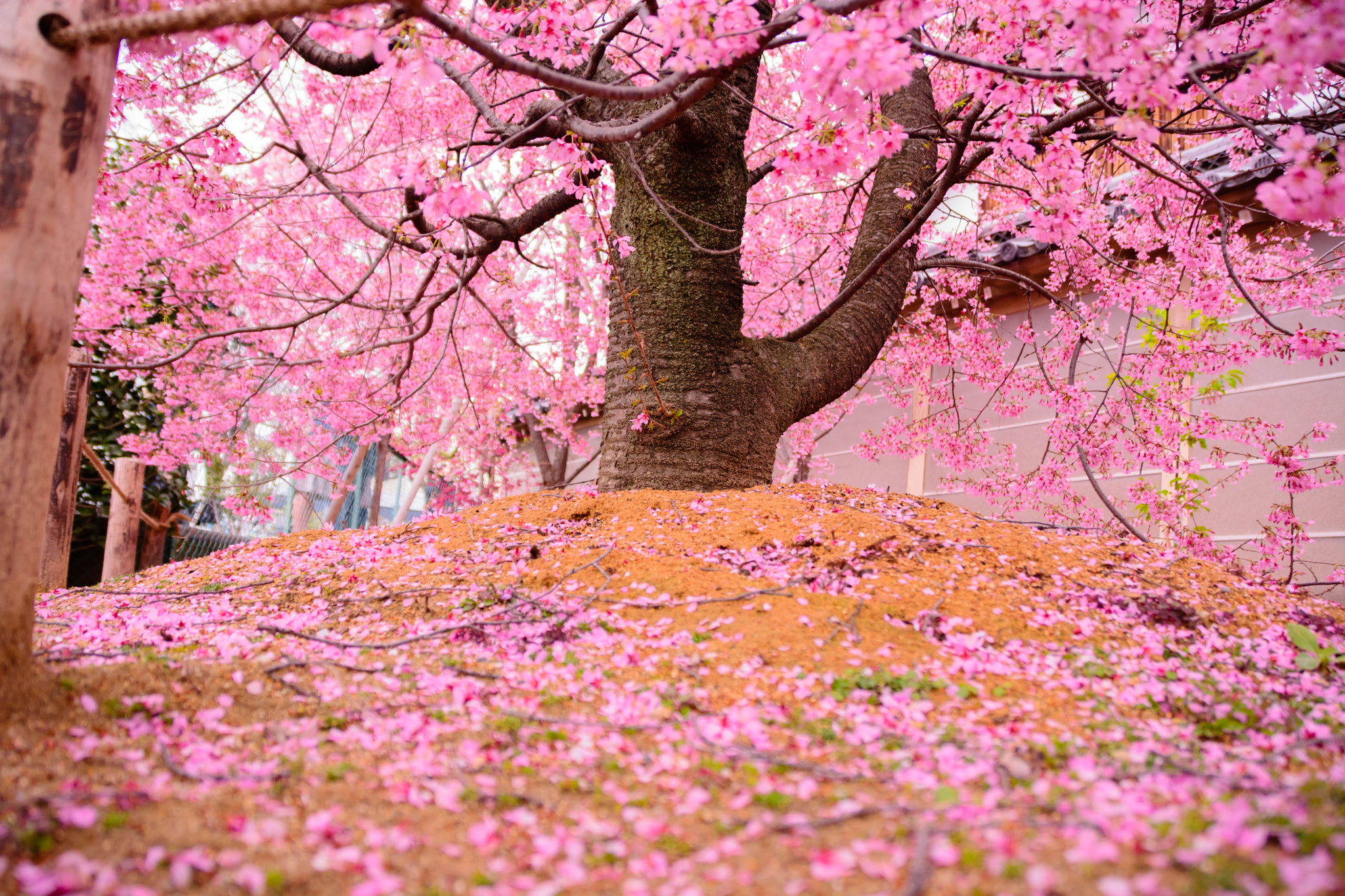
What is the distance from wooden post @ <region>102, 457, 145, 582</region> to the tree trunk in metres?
4.05

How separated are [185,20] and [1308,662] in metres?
3.79

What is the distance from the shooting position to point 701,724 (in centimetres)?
212

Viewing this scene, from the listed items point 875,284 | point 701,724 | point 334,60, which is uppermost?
point 334,60

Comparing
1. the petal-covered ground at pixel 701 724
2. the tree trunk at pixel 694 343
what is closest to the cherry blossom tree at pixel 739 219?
the tree trunk at pixel 694 343

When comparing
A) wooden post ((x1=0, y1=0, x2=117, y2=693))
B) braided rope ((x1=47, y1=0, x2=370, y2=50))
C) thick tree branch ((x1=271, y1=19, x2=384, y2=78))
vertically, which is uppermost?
thick tree branch ((x1=271, y1=19, x2=384, y2=78))

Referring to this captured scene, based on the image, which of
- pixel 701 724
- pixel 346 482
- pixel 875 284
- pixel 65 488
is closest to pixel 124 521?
pixel 65 488

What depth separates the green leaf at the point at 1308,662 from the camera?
2.58 metres

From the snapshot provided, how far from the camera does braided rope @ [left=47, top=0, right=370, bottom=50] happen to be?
5.50 feet

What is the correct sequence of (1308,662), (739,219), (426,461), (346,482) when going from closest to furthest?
(1308,662) → (739,219) → (346,482) → (426,461)

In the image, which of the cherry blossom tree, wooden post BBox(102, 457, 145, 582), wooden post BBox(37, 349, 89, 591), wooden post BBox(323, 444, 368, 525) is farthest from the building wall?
wooden post BBox(323, 444, 368, 525)

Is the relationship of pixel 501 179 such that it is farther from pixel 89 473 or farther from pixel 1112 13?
pixel 1112 13

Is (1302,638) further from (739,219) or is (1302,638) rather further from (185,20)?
(185,20)

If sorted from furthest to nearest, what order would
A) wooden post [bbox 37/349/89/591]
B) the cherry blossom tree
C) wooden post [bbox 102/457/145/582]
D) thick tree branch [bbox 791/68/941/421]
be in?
1. wooden post [bbox 102/457/145/582]
2. wooden post [bbox 37/349/89/591]
3. thick tree branch [bbox 791/68/941/421]
4. the cherry blossom tree

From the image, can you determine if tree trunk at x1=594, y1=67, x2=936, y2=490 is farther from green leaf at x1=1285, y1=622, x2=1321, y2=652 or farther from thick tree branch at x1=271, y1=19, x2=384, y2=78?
green leaf at x1=1285, y1=622, x2=1321, y2=652
